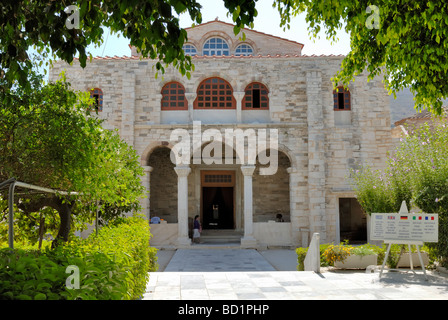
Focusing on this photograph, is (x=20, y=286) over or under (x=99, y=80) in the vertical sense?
under

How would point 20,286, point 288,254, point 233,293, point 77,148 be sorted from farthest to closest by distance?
point 288,254, point 233,293, point 77,148, point 20,286

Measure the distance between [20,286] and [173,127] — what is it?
46.3 ft

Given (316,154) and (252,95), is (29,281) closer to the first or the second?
(316,154)

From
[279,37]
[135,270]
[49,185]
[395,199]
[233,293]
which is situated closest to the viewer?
[135,270]

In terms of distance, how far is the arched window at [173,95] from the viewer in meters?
17.4

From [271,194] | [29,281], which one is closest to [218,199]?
[271,194]

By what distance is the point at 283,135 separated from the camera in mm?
16953

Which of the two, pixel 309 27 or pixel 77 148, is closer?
pixel 77 148

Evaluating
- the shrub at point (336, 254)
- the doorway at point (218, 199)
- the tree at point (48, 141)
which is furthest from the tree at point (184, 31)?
the doorway at point (218, 199)

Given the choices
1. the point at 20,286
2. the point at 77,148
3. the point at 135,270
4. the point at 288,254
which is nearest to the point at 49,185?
the point at 77,148

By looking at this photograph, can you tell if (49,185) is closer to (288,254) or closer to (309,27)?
(309,27)

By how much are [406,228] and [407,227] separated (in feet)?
0.09

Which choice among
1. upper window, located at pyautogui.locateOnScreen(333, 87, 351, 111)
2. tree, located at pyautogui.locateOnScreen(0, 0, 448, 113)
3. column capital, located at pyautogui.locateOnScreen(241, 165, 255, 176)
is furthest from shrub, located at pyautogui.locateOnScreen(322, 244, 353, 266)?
upper window, located at pyautogui.locateOnScreen(333, 87, 351, 111)

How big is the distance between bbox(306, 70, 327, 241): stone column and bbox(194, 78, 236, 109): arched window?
3.30 metres
